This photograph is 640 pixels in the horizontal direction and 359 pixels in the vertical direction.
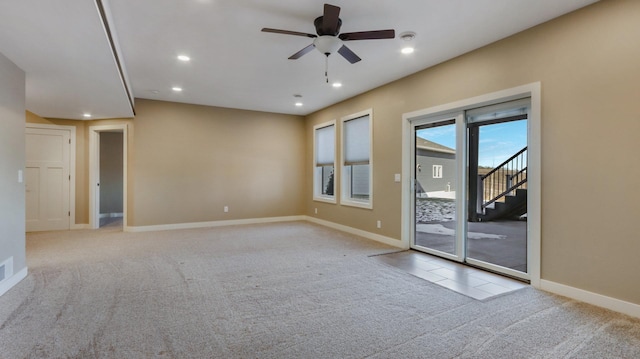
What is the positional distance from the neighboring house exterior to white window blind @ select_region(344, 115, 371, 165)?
3.81 ft

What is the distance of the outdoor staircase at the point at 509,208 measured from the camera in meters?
3.52

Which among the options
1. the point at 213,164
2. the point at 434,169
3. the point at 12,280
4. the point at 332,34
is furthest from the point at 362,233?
the point at 12,280

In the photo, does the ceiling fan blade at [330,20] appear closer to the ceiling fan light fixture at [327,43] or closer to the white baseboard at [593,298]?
the ceiling fan light fixture at [327,43]

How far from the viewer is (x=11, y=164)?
3330 mm

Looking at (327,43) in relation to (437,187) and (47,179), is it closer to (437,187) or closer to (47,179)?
(437,187)

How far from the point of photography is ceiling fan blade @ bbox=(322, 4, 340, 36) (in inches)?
103

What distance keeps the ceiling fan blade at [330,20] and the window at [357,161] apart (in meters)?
2.75

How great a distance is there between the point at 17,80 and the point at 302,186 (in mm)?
5516

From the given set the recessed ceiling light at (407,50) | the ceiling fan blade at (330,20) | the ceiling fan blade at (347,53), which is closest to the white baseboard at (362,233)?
the recessed ceiling light at (407,50)

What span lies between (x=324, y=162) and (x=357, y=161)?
1300 mm

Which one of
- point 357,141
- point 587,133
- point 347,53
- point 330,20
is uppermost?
point 330,20

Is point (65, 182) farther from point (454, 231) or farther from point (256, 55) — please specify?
point (454, 231)

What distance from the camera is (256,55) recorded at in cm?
404

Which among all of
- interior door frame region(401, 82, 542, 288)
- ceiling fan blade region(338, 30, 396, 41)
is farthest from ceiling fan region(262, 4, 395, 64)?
interior door frame region(401, 82, 542, 288)
